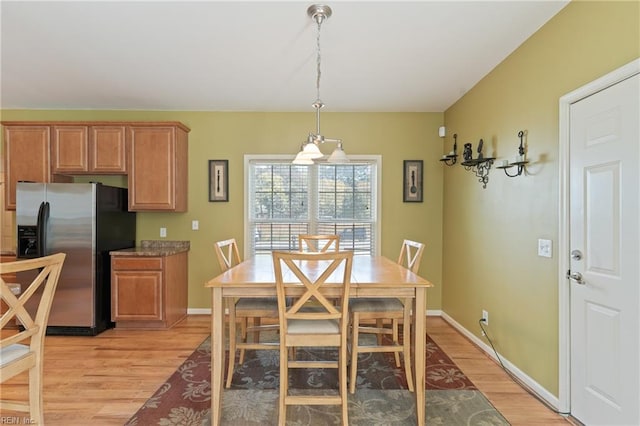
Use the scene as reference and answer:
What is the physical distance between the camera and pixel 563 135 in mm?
2061

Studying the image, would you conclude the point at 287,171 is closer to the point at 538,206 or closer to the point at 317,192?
the point at 317,192

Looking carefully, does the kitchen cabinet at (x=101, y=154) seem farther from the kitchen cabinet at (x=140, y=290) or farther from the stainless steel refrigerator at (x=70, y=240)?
the kitchen cabinet at (x=140, y=290)

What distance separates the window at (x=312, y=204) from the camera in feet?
13.7

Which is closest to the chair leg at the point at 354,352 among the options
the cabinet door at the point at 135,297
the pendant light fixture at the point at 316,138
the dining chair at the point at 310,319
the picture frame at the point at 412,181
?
the dining chair at the point at 310,319

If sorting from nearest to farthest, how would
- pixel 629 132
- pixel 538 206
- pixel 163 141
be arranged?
pixel 629 132 → pixel 538 206 → pixel 163 141

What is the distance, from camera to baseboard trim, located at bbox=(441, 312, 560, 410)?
2.17m

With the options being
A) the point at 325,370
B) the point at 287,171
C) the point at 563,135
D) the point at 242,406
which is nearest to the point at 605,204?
the point at 563,135

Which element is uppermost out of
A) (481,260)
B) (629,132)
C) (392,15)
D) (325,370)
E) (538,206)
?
(392,15)

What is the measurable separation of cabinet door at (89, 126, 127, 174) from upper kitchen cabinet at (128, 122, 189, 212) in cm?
10

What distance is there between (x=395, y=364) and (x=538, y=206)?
5.42 ft

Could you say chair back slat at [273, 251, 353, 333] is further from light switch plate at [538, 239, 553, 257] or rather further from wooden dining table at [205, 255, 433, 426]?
light switch plate at [538, 239, 553, 257]

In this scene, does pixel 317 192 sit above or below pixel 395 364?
above

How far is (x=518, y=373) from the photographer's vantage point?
2508mm

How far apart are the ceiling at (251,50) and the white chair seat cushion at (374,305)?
194 centimetres
